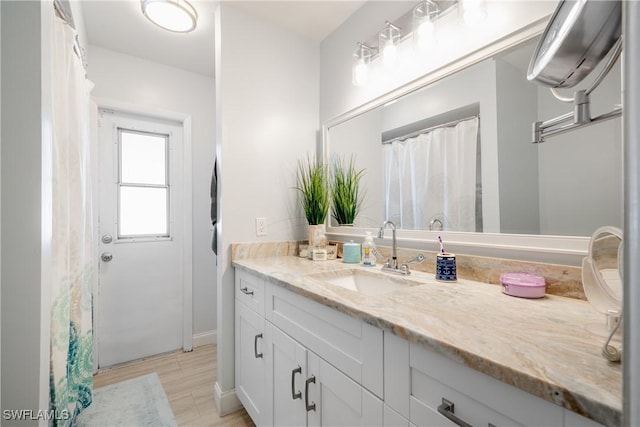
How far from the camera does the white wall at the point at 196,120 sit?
2.32 meters

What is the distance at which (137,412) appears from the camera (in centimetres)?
166

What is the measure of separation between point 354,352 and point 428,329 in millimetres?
274

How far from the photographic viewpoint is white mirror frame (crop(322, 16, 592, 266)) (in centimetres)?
90

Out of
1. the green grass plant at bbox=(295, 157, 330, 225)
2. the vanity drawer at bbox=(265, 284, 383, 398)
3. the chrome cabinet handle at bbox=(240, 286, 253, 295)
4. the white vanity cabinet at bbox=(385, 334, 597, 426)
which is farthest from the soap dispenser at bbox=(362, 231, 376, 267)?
the white vanity cabinet at bbox=(385, 334, 597, 426)

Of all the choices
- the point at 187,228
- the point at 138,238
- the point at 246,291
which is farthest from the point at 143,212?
the point at 246,291

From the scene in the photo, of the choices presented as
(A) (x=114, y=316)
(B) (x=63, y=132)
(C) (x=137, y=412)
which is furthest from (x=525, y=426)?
(A) (x=114, y=316)

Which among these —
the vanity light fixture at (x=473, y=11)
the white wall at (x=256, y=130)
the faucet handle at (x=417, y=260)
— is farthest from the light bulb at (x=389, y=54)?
the faucet handle at (x=417, y=260)

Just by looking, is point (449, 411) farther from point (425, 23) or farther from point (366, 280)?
point (425, 23)

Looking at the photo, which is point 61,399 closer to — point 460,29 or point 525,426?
point 525,426

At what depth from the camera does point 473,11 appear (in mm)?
1099

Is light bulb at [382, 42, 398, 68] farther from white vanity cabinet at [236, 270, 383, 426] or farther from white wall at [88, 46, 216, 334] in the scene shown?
white wall at [88, 46, 216, 334]

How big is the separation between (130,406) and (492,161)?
2.41m

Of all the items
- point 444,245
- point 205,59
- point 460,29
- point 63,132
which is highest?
point 205,59

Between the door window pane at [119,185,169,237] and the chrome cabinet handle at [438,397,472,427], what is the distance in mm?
2511
